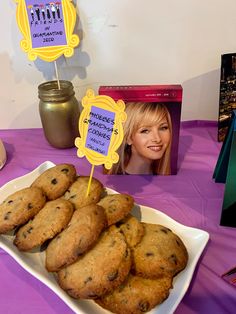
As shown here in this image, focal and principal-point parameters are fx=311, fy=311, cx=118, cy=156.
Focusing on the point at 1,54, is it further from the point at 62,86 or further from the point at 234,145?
the point at 234,145

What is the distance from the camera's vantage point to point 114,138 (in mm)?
723

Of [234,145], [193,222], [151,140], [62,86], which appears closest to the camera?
[234,145]

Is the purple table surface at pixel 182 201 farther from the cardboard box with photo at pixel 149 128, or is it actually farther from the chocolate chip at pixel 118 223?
the chocolate chip at pixel 118 223

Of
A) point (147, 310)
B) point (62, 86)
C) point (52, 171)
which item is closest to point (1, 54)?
point (62, 86)

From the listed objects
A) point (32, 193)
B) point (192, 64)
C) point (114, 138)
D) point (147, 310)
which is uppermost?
point (192, 64)

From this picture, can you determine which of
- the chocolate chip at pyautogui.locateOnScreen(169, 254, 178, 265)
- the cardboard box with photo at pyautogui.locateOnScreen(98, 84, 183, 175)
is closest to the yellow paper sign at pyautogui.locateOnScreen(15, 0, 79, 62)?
the cardboard box with photo at pyautogui.locateOnScreen(98, 84, 183, 175)

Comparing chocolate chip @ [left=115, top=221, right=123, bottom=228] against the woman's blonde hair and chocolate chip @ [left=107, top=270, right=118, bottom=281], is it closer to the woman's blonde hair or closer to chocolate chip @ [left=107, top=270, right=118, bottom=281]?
chocolate chip @ [left=107, top=270, right=118, bottom=281]

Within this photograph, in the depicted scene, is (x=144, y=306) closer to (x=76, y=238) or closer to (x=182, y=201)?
(x=76, y=238)

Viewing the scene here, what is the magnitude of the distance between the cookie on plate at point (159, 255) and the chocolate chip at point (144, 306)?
0.05 m

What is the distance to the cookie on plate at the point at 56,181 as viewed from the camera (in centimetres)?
75

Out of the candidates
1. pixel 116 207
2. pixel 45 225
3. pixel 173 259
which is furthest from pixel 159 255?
pixel 45 225

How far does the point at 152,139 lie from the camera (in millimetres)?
894

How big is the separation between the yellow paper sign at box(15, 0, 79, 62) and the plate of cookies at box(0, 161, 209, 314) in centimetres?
47

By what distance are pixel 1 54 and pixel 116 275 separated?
35.2 inches
